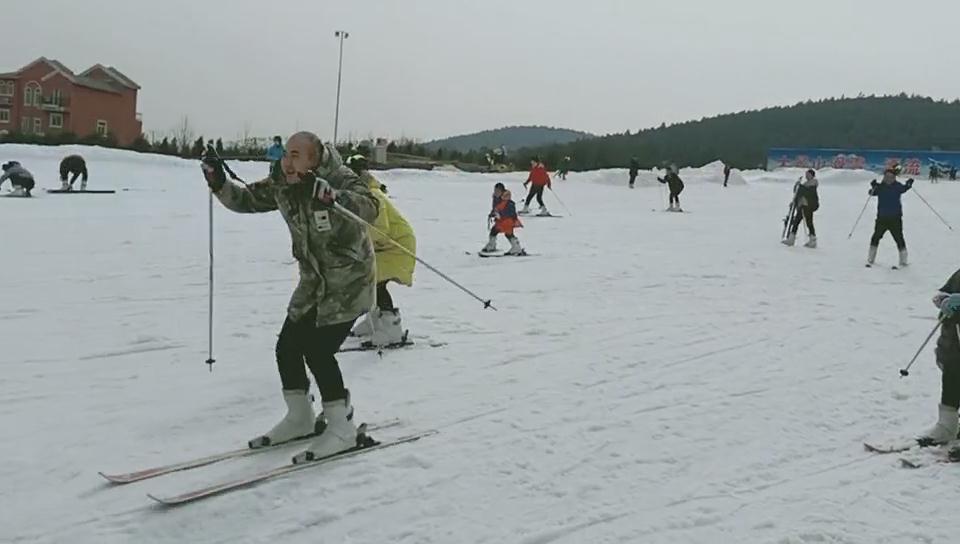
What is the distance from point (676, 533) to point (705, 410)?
6.53 ft

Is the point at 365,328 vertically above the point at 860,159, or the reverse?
the point at 860,159

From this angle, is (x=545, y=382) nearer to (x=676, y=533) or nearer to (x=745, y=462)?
(x=745, y=462)

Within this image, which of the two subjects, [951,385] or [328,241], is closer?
[328,241]

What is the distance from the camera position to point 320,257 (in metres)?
4.54

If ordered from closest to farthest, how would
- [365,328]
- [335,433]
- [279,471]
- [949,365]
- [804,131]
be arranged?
[279,471] → [335,433] → [949,365] → [365,328] → [804,131]

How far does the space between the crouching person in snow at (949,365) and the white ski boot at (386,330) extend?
13.3 ft

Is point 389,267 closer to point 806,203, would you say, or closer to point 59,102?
point 806,203

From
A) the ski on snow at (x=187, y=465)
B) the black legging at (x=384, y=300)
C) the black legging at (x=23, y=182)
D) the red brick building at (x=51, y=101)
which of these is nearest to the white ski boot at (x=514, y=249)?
the black legging at (x=384, y=300)

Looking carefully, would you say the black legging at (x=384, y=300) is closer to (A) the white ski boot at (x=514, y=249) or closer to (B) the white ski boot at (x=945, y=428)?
(B) the white ski boot at (x=945, y=428)

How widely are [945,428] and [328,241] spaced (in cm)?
370

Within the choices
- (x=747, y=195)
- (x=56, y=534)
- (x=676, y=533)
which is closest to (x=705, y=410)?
(x=676, y=533)

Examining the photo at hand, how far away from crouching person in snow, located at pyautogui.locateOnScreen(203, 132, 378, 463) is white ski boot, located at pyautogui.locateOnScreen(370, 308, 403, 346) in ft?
8.60

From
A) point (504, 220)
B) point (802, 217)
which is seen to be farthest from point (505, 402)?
point (802, 217)

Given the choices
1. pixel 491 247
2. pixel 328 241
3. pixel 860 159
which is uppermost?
pixel 860 159
